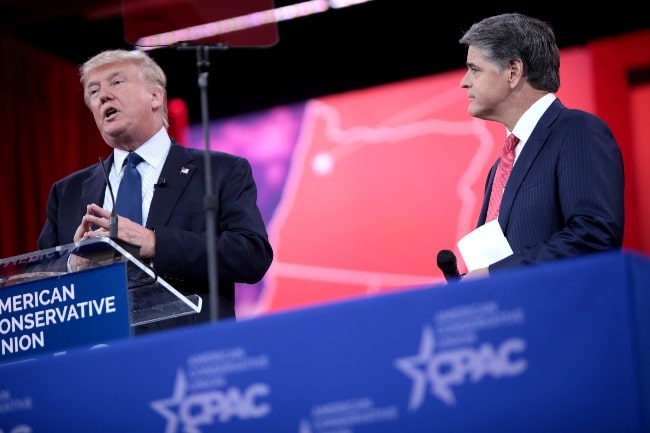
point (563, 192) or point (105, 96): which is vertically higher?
point (105, 96)

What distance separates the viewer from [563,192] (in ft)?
6.96

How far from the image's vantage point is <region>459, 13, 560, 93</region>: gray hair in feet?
7.82

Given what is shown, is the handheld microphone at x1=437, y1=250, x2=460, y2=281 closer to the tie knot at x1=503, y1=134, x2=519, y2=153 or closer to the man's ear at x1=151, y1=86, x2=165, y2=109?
the tie knot at x1=503, y1=134, x2=519, y2=153

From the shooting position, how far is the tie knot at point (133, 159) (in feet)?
8.74

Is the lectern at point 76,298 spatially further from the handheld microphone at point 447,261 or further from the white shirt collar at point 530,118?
the white shirt collar at point 530,118

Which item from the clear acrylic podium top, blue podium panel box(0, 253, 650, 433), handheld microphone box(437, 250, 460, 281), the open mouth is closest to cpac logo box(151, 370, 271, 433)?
blue podium panel box(0, 253, 650, 433)

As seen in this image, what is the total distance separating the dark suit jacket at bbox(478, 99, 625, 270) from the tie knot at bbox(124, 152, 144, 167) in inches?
39.6

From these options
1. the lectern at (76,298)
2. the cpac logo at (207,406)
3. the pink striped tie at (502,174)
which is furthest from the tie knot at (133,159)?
the cpac logo at (207,406)

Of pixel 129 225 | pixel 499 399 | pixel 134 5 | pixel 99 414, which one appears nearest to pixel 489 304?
pixel 499 399

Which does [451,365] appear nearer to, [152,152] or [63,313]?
[63,313]

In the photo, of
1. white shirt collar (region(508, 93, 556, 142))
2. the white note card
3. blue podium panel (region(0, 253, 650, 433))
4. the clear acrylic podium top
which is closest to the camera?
blue podium panel (region(0, 253, 650, 433))

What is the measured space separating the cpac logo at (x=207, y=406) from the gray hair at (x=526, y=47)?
4.25ft

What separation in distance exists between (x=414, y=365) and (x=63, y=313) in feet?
2.91

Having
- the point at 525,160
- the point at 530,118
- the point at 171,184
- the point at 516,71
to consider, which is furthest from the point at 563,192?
the point at 171,184
